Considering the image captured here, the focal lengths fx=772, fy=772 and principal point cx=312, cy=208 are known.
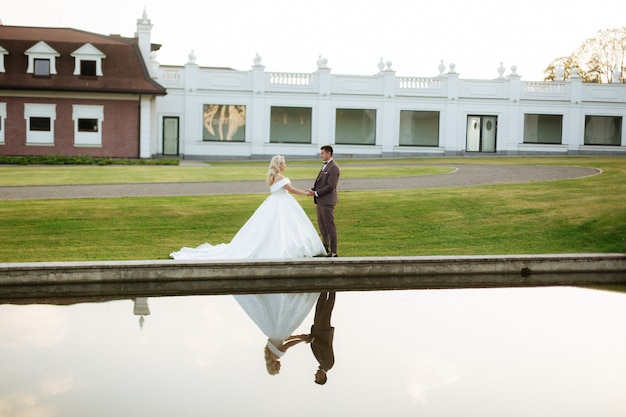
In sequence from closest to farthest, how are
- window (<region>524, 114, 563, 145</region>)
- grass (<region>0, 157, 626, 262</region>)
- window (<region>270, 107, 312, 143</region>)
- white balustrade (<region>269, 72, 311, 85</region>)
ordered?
1. grass (<region>0, 157, 626, 262</region>)
2. white balustrade (<region>269, 72, 311, 85</region>)
3. window (<region>270, 107, 312, 143</region>)
4. window (<region>524, 114, 563, 145</region>)

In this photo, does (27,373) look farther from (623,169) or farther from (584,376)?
(623,169)

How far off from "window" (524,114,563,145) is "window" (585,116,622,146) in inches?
71.6

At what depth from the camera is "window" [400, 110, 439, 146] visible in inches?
1839

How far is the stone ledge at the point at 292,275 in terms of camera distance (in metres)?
11.1

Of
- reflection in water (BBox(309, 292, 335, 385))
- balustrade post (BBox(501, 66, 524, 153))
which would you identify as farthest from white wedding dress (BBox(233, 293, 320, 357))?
balustrade post (BBox(501, 66, 524, 153))

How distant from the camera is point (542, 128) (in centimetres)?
4875

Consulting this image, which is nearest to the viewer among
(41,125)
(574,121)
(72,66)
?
(41,125)

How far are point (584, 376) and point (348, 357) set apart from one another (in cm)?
222

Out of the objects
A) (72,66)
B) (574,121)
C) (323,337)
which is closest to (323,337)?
(323,337)

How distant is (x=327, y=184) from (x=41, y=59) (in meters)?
30.9

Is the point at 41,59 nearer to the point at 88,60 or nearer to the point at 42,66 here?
the point at 42,66

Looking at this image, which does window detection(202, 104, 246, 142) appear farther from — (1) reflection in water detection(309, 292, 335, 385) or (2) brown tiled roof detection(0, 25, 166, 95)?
(1) reflection in water detection(309, 292, 335, 385)

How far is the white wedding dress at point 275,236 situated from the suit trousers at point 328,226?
23cm

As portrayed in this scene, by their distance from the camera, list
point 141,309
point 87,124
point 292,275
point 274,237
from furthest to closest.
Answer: point 87,124 → point 274,237 → point 292,275 → point 141,309
